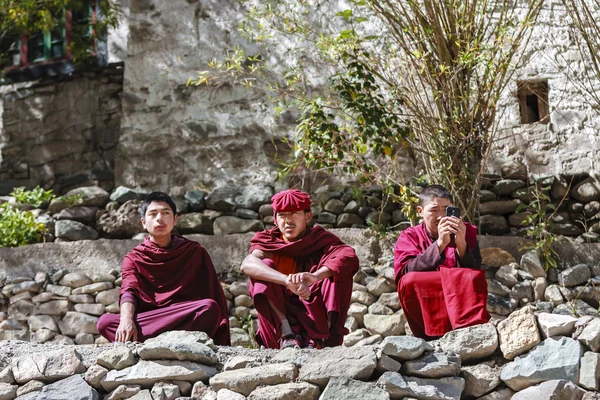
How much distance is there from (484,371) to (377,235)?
2.81 m

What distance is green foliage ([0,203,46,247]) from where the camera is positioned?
6496 millimetres

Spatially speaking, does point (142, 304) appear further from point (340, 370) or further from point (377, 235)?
point (377, 235)

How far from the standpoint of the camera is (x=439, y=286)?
429 cm

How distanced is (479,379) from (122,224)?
3.81 metres

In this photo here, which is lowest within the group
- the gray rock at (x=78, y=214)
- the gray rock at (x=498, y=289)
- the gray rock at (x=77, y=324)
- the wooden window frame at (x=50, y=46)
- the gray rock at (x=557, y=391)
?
the gray rock at (x=77, y=324)

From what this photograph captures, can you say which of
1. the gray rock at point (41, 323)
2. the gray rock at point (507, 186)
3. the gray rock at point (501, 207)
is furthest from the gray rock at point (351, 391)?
the gray rock at point (507, 186)

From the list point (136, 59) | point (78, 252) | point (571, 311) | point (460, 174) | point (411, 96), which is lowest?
point (571, 311)

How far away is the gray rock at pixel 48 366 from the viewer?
359cm

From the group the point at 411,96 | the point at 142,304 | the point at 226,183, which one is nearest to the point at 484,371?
the point at 142,304

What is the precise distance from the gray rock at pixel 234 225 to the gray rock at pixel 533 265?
1895 millimetres

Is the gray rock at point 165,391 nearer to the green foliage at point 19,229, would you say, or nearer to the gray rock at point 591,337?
the gray rock at point 591,337

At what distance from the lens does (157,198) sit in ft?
15.5

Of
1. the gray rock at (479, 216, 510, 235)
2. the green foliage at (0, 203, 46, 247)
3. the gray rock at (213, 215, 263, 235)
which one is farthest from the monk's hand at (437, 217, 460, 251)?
the green foliage at (0, 203, 46, 247)

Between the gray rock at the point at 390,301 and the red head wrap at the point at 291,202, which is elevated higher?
the red head wrap at the point at 291,202
